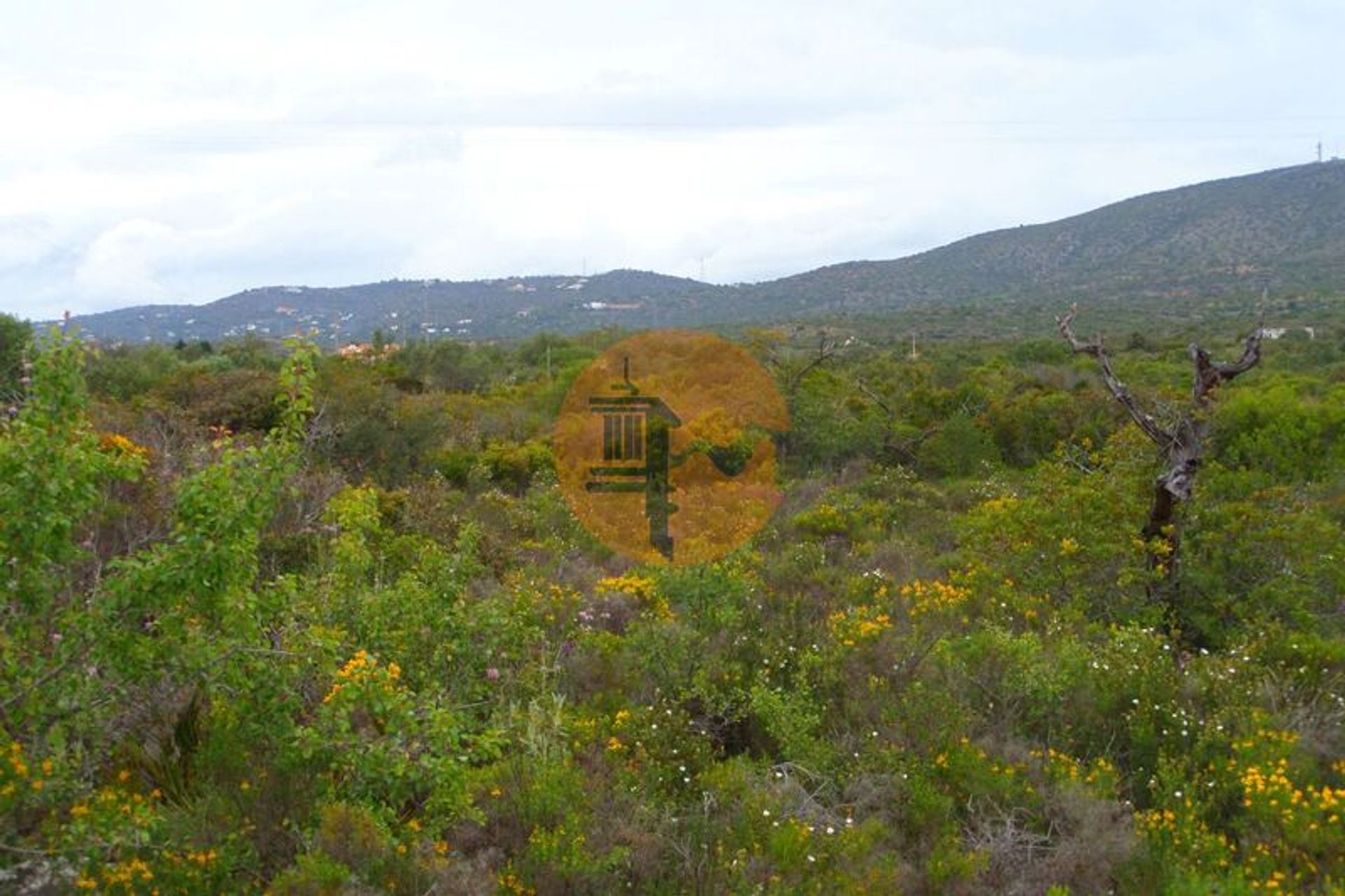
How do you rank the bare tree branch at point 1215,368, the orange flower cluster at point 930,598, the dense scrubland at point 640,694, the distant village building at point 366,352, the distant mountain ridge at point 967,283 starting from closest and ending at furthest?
the dense scrubland at point 640,694
the bare tree branch at point 1215,368
the orange flower cluster at point 930,598
the distant village building at point 366,352
the distant mountain ridge at point 967,283

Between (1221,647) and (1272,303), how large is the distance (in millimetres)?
51367

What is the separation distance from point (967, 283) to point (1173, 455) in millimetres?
75142

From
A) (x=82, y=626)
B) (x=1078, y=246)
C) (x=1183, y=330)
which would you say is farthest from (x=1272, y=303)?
(x=82, y=626)

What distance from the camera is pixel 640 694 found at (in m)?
6.60

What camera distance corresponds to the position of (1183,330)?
41.9m

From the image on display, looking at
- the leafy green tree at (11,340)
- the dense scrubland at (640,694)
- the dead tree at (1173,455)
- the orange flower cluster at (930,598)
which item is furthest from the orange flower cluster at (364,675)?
the leafy green tree at (11,340)

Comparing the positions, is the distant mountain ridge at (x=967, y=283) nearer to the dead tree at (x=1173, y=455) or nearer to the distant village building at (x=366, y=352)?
the distant village building at (x=366, y=352)

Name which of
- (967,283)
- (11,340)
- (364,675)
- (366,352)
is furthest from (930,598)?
(967,283)

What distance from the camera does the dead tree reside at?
8016 mm

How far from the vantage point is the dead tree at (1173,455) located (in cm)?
802

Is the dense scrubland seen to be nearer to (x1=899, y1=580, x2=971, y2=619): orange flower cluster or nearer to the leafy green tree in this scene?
(x1=899, y1=580, x2=971, y2=619): orange flower cluster

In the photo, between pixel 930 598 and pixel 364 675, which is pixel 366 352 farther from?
pixel 364 675

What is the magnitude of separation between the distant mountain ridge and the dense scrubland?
175 feet

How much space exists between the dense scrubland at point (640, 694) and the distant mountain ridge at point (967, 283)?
53.3 meters
